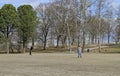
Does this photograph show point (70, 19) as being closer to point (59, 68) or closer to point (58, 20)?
point (58, 20)

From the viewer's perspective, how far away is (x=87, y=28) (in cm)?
7688

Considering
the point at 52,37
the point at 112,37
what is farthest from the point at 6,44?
the point at 112,37

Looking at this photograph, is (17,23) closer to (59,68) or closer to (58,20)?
(58,20)

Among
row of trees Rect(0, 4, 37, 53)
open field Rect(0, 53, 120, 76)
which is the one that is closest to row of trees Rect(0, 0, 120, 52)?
row of trees Rect(0, 4, 37, 53)

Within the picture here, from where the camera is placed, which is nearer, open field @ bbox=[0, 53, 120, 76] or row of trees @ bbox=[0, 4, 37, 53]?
open field @ bbox=[0, 53, 120, 76]

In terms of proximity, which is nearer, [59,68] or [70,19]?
[59,68]

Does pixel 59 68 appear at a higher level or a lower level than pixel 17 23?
lower

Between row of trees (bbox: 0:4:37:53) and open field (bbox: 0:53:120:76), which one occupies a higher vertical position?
row of trees (bbox: 0:4:37:53)

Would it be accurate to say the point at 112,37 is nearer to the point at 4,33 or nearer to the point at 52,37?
the point at 52,37

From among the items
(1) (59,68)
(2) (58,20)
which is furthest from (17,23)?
(1) (59,68)

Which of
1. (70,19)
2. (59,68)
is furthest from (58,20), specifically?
(59,68)

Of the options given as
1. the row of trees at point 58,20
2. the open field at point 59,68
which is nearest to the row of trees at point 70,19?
the row of trees at point 58,20

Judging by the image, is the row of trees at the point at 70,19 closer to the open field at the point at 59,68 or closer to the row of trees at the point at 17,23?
the row of trees at the point at 17,23

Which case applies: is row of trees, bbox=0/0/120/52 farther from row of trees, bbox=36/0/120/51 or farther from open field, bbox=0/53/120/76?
open field, bbox=0/53/120/76
